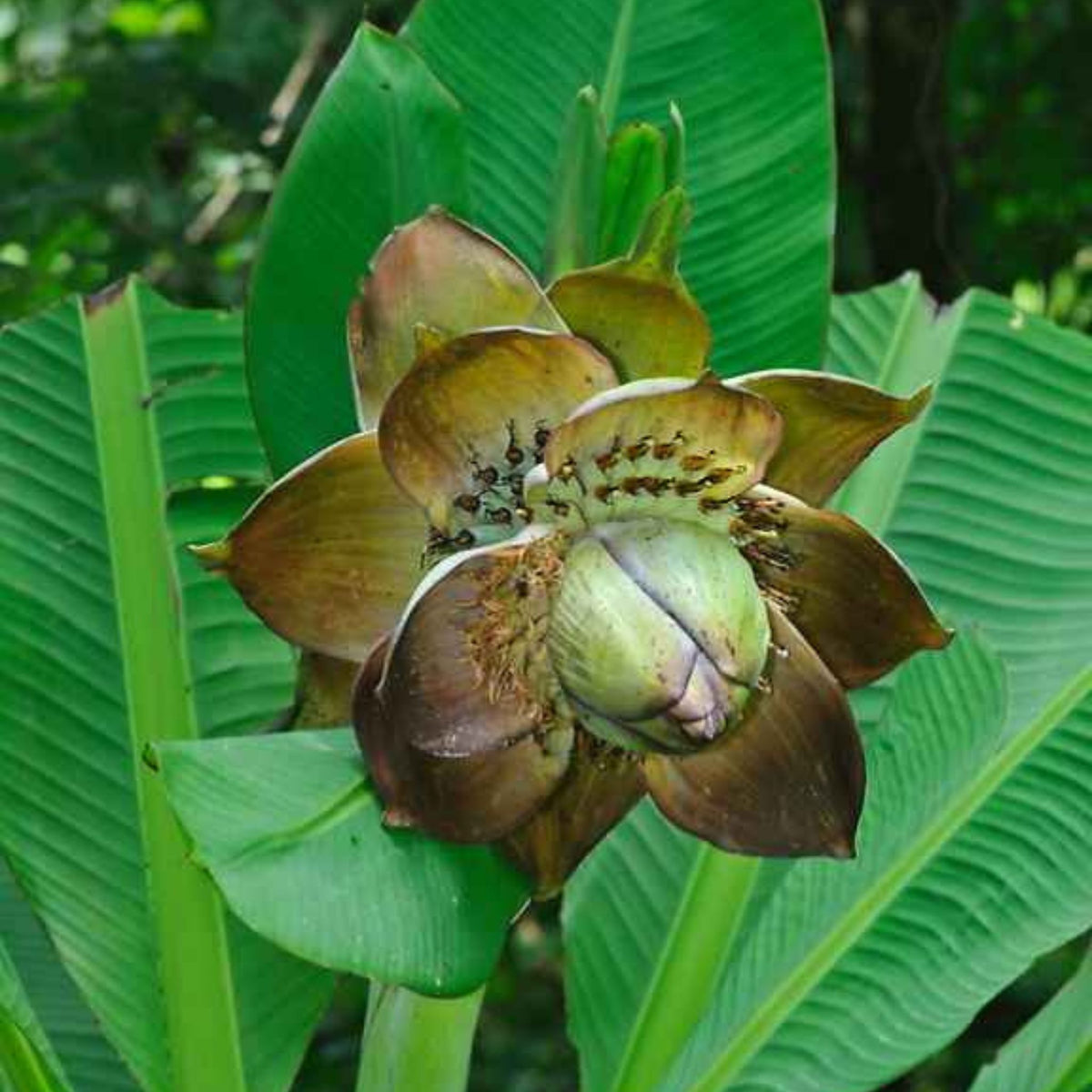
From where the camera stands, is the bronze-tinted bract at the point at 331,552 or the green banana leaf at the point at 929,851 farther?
the green banana leaf at the point at 929,851

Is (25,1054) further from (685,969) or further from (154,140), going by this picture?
(154,140)

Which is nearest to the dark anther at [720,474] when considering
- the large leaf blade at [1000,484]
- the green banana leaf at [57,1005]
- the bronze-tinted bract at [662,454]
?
the bronze-tinted bract at [662,454]

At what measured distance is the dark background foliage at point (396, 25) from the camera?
1.78 metres

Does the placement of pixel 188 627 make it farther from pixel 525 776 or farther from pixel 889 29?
pixel 889 29

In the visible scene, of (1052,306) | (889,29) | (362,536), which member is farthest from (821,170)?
(1052,306)

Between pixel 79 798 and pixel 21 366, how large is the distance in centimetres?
19

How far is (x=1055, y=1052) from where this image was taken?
2.61 ft

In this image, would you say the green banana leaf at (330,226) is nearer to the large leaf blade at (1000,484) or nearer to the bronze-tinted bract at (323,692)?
the bronze-tinted bract at (323,692)

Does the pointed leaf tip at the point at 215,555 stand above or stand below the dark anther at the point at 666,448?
below

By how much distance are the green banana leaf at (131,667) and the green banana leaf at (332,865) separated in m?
0.18

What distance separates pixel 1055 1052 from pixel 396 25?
5.00ft

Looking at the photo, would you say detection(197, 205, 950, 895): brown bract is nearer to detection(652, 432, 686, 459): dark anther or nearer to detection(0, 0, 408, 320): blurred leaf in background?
detection(652, 432, 686, 459): dark anther

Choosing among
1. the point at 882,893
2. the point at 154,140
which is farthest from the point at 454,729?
the point at 154,140

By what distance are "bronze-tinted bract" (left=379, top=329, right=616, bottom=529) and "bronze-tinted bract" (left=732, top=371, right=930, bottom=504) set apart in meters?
0.06
